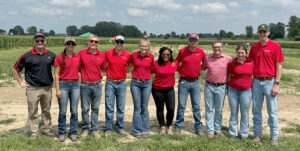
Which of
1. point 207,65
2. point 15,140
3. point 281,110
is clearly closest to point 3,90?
point 15,140

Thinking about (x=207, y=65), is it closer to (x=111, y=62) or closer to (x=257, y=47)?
(x=257, y=47)

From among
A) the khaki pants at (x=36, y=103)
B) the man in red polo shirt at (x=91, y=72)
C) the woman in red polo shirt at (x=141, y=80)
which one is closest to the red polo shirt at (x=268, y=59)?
the woman in red polo shirt at (x=141, y=80)

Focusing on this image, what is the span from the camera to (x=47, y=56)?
5.06 m

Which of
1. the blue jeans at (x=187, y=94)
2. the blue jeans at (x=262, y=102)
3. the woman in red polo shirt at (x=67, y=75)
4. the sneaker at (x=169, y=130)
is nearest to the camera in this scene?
the woman in red polo shirt at (x=67, y=75)

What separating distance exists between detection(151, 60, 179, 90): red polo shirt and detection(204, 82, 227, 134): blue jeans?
84 centimetres

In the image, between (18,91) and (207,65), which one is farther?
(18,91)

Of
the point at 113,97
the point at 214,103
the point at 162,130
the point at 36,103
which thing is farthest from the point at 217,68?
the point at 36,103

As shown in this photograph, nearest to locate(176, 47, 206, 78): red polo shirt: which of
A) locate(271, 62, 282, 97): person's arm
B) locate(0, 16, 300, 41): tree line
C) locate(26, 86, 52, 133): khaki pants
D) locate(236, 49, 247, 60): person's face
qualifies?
locate(236, 49, 247, 60): person's face

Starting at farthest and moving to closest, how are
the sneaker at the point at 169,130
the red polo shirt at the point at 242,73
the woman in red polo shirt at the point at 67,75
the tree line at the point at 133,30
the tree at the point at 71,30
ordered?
the tree at the point at 71,30 → the tree line at the point at 133,30 → the sneaker at the point at 169,130 → the red polo shirt at the point at 242,73 → the woman in red polo shirt at the point at 67,75

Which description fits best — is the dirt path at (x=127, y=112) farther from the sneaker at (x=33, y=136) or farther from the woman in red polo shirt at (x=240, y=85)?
the woman in red polo shirt at (x=240, y=85)

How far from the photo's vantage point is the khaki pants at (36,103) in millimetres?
5051

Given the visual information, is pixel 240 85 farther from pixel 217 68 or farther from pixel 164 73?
pixel 164 73

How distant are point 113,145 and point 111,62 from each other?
1713 mm

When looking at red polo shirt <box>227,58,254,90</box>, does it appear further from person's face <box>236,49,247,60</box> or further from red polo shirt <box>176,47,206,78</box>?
red polo shirt <box>176,47,206,78</box>
